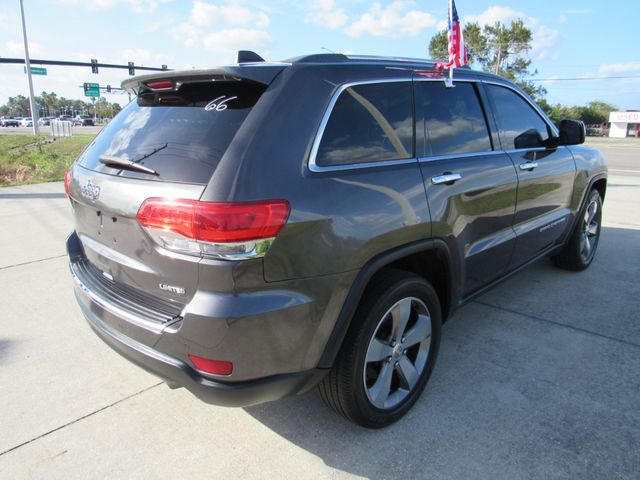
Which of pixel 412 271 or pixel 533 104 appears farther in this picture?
pixel 533 104

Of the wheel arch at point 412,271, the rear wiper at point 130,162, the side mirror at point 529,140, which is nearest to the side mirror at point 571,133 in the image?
the side mirror at point 529,140

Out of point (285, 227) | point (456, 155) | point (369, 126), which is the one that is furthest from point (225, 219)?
point (456, 155)

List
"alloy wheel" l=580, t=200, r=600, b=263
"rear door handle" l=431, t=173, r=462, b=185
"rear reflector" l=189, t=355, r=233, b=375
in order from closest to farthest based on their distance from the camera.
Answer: "rear reflector" l=189, t=355, r=233, b=375 → "rear door handle" l=431, t=173, r=462, b=185 → "alloy wheel" l=580, t=200, r=600, b=263

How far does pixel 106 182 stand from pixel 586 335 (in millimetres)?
3335

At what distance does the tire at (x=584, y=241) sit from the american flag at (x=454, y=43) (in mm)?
2298

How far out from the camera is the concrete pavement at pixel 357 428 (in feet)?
7.43

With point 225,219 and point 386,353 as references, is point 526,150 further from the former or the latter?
point 225,219

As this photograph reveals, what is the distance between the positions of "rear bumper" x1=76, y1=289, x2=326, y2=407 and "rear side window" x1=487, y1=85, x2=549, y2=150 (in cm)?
230

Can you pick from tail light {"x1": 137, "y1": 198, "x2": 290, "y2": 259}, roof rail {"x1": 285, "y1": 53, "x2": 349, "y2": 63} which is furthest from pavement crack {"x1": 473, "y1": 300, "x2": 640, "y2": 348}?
tail light {"x1": 137, "y1": 198, "x2": 290, "y2": 259}

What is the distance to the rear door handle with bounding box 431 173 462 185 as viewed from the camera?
263cm

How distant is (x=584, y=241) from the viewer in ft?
16.0

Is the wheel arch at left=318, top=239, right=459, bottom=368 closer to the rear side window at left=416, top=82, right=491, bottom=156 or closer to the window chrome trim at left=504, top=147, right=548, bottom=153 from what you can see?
the rear side window at left=416, top=82, right=491, bottom=156

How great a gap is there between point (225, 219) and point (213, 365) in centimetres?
60

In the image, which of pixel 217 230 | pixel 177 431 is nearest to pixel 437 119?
pixel 217 230
